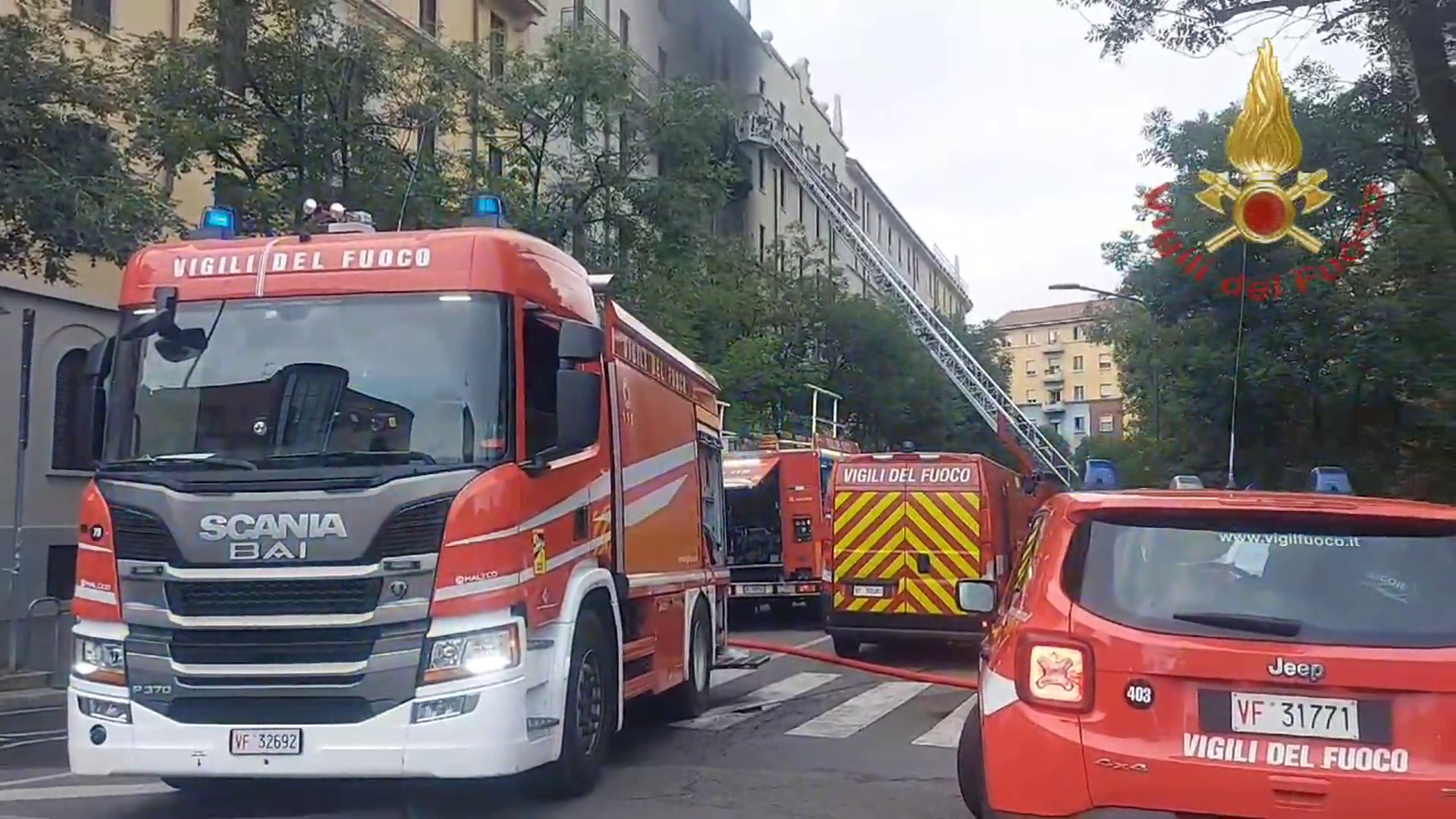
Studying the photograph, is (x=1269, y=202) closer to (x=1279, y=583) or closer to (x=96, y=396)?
(x=1279, y=583)

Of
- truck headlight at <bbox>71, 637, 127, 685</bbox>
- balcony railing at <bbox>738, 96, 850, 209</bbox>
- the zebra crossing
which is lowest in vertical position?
the zebra crossing

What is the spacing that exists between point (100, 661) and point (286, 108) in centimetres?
1161

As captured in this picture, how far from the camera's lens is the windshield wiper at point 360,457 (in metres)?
7.18

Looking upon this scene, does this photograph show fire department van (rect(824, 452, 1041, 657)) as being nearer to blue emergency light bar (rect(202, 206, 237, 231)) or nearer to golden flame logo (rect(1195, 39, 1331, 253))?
golden flame logo (rect(1195, 39, 1331, 253))

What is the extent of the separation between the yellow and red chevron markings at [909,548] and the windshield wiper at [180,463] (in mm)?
10879

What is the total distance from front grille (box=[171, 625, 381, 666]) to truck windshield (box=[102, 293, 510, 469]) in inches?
31.3

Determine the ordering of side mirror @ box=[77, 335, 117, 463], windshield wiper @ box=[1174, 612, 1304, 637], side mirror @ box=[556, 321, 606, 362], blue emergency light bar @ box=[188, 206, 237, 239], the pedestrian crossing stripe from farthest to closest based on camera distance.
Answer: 1. the pedestrian crossing stripe
2. blue emergency light bar @ box=[188, 206, 237, 239]
3. side mirror @ box=[77, 335, 117, 463]
4. side mirror @ box=[556, 321, 606, 362]
5. windshield wiper @ box=[1174, 612, 1304, 637]

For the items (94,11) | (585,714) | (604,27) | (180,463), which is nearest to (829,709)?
(585,714)

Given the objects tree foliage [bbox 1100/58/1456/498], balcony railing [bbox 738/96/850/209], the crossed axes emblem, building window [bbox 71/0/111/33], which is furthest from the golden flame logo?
balcony railing [bbox 738/96/850/209]

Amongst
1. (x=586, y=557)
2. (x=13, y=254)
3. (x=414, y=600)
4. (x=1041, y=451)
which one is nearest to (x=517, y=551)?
(x=414, y=600)

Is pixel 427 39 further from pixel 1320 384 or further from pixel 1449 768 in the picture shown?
pixel 1449 768

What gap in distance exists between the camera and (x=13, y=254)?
14.0 m

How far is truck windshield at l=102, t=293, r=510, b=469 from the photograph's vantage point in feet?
23.9

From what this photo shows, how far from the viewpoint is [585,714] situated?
8188mm
